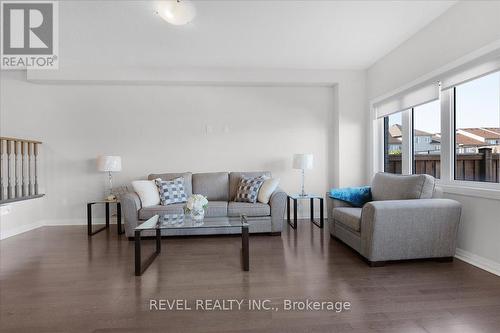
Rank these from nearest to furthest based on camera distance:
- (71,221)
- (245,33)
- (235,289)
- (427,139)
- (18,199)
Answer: (235,289), (245,33), (427,139), (18,199), (71,221)

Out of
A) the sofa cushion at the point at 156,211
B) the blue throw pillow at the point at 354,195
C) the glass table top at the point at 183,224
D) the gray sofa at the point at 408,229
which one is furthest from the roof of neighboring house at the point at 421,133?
the sofa cushion at the point at 156,211

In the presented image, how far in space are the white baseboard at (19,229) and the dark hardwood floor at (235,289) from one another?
0.77 meters

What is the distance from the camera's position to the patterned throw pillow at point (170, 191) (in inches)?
150

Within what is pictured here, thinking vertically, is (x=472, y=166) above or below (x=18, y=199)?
above

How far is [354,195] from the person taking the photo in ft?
11.5

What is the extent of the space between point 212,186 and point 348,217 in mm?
2196

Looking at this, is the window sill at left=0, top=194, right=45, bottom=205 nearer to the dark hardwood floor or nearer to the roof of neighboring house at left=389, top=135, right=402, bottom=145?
the dark hardwood floor

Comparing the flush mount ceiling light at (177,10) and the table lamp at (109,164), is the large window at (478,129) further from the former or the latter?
the table lamp at (109,164)

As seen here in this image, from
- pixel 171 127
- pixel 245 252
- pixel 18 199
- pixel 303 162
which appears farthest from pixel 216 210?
pixel 18 199

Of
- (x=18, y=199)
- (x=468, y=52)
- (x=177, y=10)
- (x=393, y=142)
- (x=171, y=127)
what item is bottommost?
(x=18, y=199)

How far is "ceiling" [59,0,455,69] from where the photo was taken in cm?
274

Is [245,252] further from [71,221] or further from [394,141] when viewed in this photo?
[71,221]

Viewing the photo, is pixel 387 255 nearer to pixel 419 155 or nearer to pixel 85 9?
pixel 419 155

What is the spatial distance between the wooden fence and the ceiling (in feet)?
5.29
